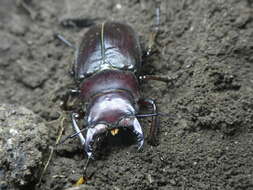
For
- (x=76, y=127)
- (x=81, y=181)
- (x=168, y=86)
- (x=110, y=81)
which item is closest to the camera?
(x=81, y=181)

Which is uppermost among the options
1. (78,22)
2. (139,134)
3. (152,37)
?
(78,22)

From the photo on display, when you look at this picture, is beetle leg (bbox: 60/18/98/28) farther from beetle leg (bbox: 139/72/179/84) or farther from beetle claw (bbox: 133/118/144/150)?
beetle claw (bbox: 133/118/144/150)

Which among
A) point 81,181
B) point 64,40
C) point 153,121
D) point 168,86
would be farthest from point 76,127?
point 64,40

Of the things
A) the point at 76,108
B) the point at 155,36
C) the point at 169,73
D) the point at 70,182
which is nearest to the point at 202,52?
the point at 169,73

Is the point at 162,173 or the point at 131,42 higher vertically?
the point at 131,42

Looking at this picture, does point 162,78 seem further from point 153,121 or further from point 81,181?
A: point 81,181

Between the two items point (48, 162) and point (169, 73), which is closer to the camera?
point (48, 162)

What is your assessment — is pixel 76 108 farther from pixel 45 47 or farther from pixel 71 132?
pixel 45 47

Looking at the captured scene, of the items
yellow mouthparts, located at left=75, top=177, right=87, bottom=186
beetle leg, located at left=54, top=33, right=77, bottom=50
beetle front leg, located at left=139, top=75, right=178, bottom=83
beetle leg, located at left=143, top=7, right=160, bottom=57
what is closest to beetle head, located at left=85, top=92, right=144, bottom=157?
yellow mouthparts, located at left=75, top=177, right=87, bottom=186

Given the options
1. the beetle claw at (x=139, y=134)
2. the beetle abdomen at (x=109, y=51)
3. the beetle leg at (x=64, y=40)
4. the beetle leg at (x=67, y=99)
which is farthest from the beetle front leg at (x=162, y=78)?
the beetle leg at (x=64, y=40)
